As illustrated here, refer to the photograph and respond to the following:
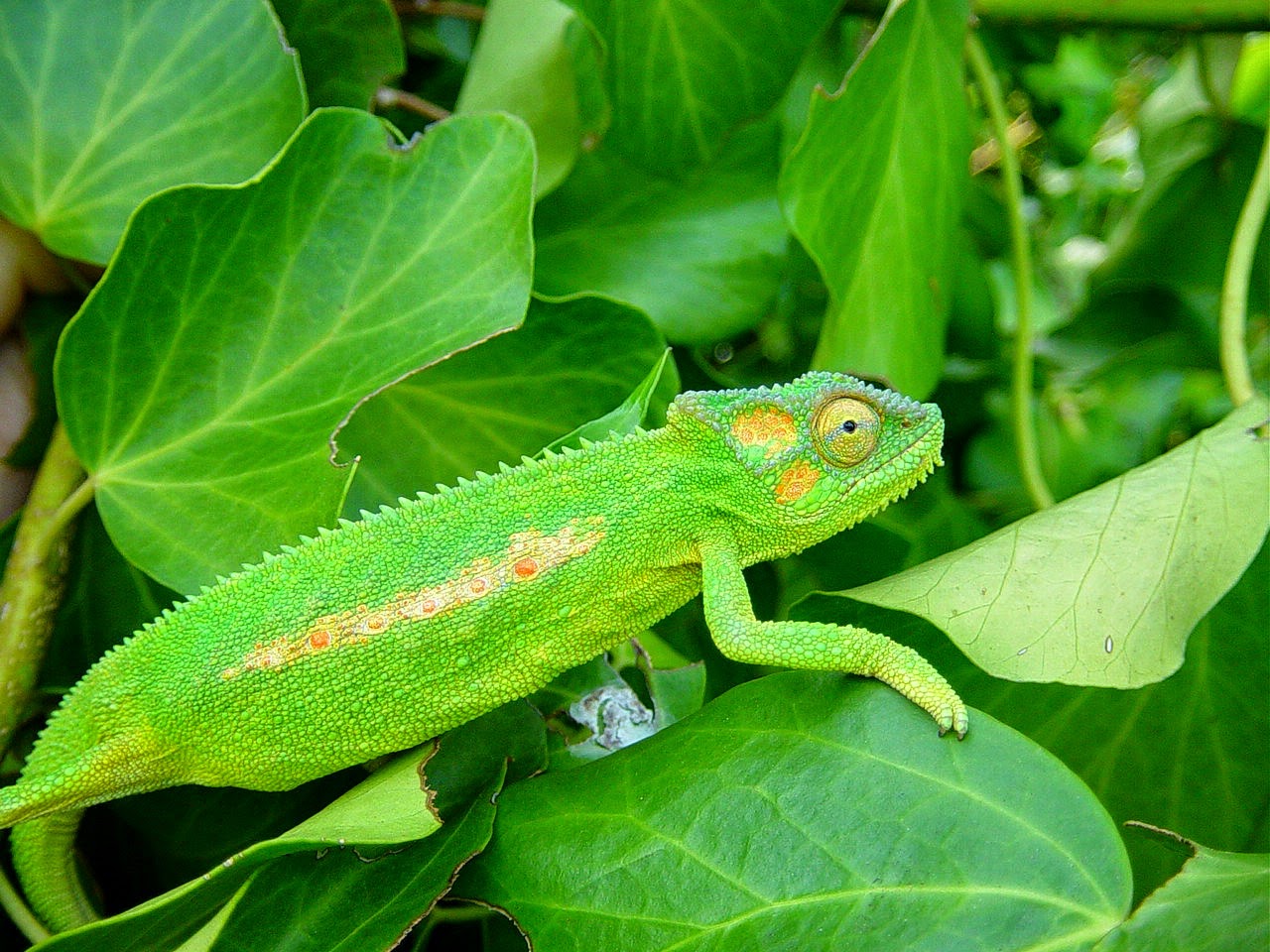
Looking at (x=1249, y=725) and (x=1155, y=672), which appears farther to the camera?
(x=1249, y=725)

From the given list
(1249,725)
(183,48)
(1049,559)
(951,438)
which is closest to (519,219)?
(183,48)

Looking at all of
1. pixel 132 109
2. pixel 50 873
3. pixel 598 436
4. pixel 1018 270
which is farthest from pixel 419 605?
pixel 1018 270

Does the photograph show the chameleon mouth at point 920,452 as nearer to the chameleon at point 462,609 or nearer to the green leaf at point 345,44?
the chameleon at point 462,609

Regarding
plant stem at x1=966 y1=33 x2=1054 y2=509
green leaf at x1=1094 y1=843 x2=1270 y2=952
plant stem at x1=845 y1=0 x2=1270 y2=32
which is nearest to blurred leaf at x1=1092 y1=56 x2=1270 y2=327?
plant stem at x1=845 y1=0 x2=1270 y2=32

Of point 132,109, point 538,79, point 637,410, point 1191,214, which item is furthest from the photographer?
point 1191,214

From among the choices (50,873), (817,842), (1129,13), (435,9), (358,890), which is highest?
(1129,13)

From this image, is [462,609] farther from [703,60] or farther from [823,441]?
[703,60]

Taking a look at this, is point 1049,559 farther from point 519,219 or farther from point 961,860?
point 519,219
